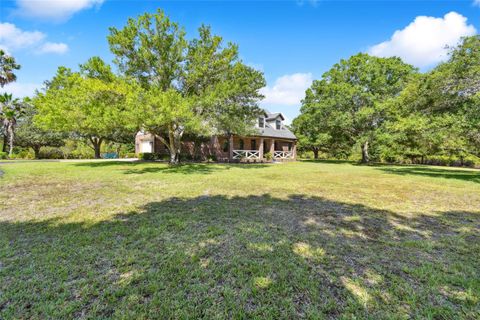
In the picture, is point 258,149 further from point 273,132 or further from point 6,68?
point 6,68

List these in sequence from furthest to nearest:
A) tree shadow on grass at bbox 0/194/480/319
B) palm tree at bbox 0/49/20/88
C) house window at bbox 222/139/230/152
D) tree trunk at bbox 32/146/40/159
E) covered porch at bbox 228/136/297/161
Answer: tree trunk at bbox 32/146/40/159, house window at bbox 222/139/230/152, covered porch at bbox 228/136/297/161, palm tree at bbox 0/49/20/88, tree shadow on grass at bbox 0/194/480/319

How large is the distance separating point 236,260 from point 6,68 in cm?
2987

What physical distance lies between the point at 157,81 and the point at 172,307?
49.7 ft

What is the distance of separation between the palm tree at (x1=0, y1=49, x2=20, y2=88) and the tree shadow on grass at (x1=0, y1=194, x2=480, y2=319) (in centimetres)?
2590

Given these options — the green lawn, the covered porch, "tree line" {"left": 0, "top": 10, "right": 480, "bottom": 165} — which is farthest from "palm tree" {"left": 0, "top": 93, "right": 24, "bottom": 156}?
the green lawn

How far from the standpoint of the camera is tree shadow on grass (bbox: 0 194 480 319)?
2.11 meters

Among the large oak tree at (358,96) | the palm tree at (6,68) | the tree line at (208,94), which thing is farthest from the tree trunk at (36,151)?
the large oak tree at (358,96)

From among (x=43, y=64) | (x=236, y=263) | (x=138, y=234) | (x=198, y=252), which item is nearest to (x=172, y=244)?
(x=198, y=252)

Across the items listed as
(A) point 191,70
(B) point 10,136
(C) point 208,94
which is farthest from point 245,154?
(B) point 10,136

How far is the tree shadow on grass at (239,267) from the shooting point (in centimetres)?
211

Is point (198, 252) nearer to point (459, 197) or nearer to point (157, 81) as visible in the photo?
point (459, 197)

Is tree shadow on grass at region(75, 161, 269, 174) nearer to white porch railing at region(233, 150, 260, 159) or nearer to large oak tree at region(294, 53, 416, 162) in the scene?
white porch railing at region(233, 150, 260, 159)

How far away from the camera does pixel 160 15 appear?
1315 centimetres

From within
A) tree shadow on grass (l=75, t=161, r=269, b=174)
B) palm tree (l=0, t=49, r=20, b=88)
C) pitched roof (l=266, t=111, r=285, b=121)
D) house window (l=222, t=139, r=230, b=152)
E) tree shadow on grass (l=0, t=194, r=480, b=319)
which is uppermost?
palm tree (l=0, t=49, r=20, b=88)
